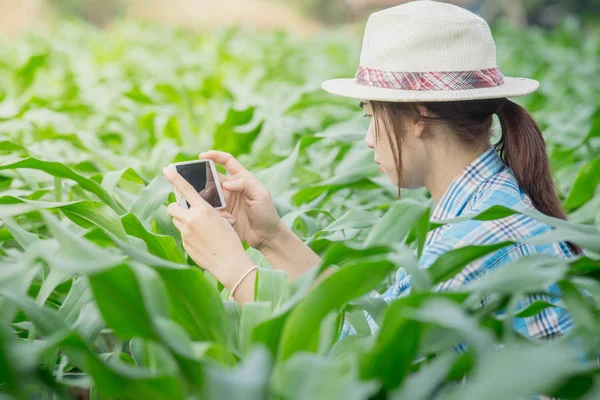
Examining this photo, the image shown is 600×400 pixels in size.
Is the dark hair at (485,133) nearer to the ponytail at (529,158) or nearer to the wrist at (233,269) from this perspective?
the ponytail at (529,158)

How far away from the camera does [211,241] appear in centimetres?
146

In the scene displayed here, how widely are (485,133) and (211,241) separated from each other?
1.88ft

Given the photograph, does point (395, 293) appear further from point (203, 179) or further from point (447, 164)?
point (203, 179)

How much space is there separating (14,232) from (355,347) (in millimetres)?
615

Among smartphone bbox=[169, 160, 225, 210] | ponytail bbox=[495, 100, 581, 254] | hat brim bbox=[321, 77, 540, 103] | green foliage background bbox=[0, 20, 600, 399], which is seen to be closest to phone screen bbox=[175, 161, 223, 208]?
smartphone bbox=[169, 160, 225, 210]

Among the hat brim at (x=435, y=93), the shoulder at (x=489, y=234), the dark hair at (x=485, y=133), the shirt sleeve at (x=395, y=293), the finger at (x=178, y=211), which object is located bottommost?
the shirt sleeve at (x=395, y=293)

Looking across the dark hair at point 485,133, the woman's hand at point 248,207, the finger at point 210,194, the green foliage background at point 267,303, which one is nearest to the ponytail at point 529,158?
the dark hair at point 485,133

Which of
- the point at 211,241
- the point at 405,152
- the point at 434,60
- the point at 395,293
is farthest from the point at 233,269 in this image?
Result: the point at 434,60

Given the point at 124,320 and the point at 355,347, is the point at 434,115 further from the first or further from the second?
the point at 124,320

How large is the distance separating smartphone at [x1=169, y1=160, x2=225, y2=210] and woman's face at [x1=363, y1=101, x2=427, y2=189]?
0.31m

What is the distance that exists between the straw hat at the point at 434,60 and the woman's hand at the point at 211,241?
0.36 meters

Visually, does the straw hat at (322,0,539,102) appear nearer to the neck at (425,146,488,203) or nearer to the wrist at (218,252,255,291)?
the neck at (425,146,488,203)

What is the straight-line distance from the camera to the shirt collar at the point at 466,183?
158 centimetres

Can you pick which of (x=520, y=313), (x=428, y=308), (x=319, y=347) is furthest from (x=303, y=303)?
(x=520, y=313)
